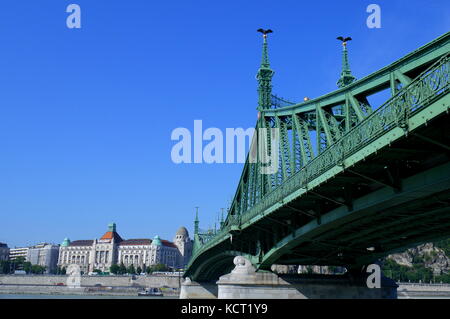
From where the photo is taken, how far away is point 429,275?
180 meters

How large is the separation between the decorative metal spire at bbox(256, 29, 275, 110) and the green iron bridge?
961 centimetres

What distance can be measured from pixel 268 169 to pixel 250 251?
27.1 ft

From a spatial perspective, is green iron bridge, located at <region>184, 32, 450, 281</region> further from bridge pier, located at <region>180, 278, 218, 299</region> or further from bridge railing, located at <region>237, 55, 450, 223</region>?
bridge pier, located at <region>180, 278, 218, 299</region>

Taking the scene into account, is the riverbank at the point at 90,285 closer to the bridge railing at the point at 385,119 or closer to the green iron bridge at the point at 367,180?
the green iron bridge at the point at 367,180

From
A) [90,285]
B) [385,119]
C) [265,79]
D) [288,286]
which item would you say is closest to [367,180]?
[385,119]

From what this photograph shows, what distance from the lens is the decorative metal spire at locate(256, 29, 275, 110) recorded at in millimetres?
57656

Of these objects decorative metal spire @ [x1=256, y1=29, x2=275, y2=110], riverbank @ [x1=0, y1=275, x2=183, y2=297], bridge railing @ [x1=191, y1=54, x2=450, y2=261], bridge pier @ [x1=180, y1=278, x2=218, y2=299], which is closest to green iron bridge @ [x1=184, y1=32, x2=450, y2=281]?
bridge railing @ [x1=191, y1=54, x2=450, y2=261]

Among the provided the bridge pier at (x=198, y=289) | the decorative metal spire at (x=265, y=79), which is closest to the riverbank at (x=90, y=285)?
the bridge pier at (x=198, y=289)

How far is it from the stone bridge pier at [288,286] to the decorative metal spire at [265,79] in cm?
2022

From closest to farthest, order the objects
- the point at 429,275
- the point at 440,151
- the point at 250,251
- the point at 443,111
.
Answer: the point at 443,111 < the point at 440,151 < the point at 250,251 < the point at 429,275

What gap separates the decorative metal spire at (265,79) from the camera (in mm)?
57656
